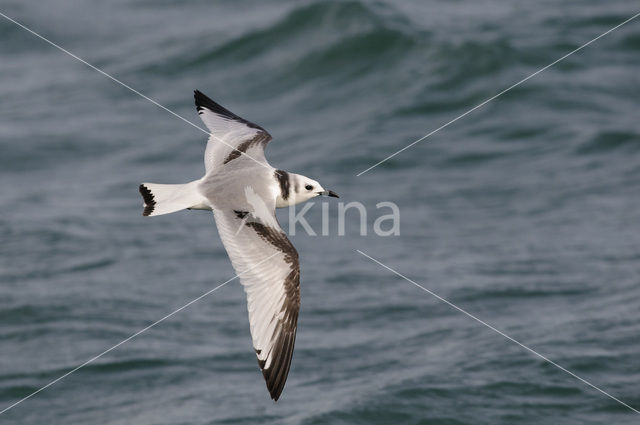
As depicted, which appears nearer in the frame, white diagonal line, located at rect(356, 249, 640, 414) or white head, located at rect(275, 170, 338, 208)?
white head, located at rect(275, 170, 338, 208)

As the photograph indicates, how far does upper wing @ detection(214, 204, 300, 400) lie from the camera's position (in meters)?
8.01

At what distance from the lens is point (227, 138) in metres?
8.95

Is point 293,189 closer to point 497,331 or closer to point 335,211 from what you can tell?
point 497,331

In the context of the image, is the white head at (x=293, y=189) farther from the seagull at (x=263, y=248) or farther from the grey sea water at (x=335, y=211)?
the grey sea water at (x=335, y=211)

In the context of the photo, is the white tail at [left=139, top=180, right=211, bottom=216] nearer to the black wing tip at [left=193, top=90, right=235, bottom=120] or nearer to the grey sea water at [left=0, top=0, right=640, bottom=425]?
the black wing tip at [left=193, top=90, right=235, bottom=120]

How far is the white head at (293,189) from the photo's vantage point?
26.7 ft

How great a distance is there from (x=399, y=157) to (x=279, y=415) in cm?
667

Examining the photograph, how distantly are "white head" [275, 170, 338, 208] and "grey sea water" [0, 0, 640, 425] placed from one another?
12.5 feet

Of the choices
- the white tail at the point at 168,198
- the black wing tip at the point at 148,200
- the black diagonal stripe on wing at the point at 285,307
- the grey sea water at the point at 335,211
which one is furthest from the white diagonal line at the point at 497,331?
the black wing tip at the point at 148,200

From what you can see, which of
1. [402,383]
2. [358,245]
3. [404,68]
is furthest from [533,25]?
[402,383]

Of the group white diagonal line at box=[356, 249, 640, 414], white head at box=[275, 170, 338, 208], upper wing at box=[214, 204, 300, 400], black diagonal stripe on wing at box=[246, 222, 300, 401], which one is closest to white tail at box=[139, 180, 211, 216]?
upper wing at box=[214, 204, 300, 400]

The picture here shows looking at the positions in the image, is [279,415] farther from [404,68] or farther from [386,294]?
[404,68]

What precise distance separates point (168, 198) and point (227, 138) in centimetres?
133

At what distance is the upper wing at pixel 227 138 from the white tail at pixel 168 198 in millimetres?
647
